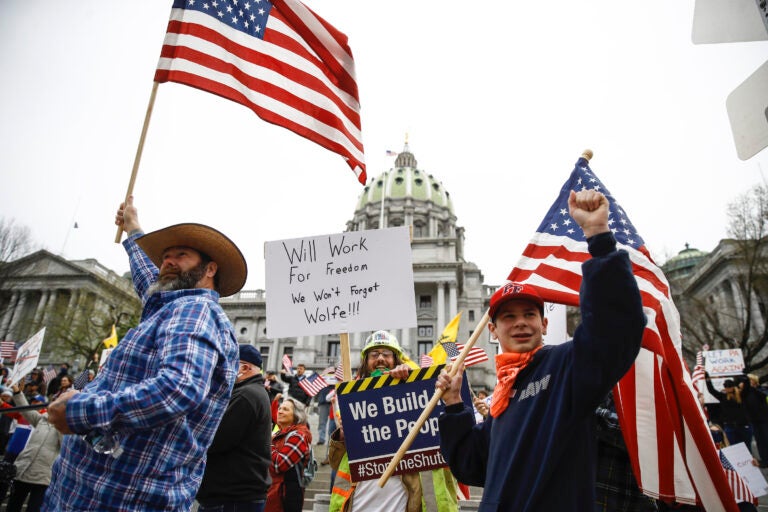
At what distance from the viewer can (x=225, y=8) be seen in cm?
464

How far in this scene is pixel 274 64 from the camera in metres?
4.82

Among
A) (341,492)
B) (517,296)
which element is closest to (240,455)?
(341,492)

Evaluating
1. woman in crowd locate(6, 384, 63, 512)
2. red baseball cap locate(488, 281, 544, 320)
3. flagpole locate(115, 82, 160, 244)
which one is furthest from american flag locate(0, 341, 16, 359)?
red baseball cap locate(488, 281, 544, 320)

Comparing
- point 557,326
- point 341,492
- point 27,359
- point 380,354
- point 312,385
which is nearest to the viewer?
point 341,492

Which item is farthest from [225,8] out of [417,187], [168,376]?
[417,187]

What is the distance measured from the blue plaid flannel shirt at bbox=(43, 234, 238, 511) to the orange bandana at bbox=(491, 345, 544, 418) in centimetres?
129

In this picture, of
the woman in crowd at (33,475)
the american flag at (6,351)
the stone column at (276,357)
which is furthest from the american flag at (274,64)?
the stone column at (276,357)

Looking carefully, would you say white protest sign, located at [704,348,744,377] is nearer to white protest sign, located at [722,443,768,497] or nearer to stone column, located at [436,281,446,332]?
white protest sign, located at [722,443,768,497]

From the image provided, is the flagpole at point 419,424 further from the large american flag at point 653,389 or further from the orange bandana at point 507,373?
the large american flag at point 653,389

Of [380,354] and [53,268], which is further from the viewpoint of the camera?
[53,268]

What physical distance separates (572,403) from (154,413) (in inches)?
64.5

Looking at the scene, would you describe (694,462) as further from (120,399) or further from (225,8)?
(225,8)

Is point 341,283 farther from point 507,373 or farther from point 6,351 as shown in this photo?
point 6,351

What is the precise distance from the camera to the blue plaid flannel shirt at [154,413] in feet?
5.96
